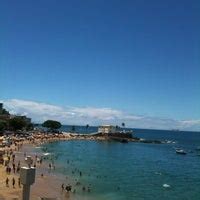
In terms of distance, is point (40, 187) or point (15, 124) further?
point (15, 124)

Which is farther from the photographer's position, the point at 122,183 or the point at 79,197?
the point at 122,183

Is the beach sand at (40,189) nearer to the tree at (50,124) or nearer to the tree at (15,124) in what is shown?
the tree at (15,124)

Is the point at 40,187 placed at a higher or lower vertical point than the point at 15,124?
Result: lower

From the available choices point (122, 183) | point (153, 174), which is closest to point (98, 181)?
point (122, 183)

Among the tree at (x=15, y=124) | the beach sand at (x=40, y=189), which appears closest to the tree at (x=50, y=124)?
the tree at (x=15, y=124)

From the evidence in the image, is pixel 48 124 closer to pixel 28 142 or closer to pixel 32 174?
pixel 28 142

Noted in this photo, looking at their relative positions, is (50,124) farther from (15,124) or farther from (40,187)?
(40,187)

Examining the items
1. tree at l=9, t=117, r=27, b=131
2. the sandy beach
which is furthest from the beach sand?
tree at l=9, t=117, r=27, b=131

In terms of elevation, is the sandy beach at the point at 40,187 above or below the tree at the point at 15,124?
below

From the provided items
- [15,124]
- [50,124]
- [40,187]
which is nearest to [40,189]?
[40,187]

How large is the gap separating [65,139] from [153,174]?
9171 cm

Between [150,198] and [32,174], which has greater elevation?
[32,174]

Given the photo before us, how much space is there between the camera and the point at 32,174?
985 cm

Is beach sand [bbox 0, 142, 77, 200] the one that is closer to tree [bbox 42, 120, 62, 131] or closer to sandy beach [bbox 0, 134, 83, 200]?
sandy beach [bbox 0, 134, 83, 200]
